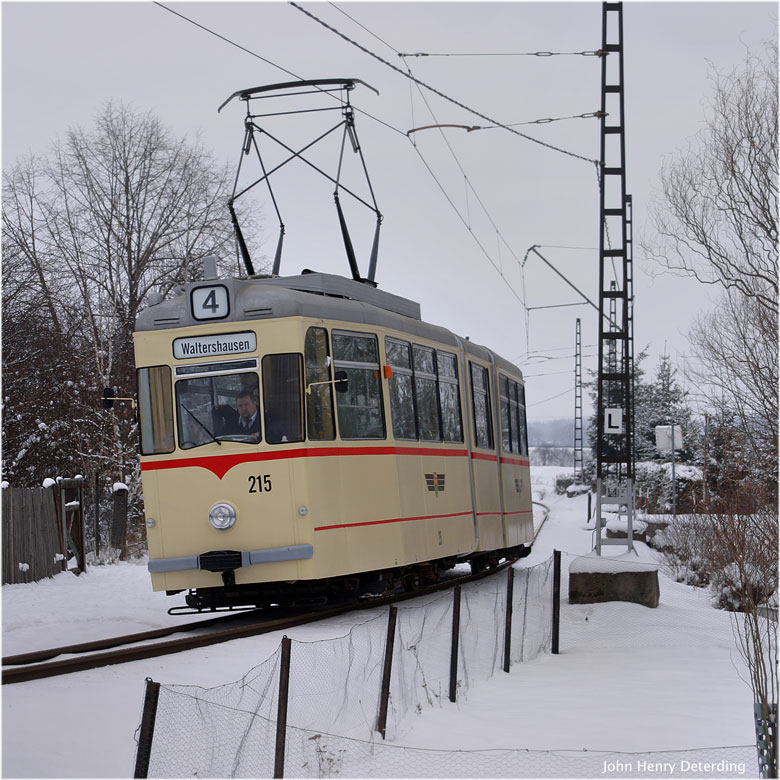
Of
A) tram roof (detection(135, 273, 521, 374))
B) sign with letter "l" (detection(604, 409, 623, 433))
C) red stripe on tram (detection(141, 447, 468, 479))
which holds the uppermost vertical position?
tram roof (detection(135, 273, 521, 374))

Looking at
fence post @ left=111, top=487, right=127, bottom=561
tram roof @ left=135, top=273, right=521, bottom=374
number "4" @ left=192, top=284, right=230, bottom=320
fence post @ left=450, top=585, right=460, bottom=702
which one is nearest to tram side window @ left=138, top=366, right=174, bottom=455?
tram roof @ left=135, top=273, right=521, bottom=374

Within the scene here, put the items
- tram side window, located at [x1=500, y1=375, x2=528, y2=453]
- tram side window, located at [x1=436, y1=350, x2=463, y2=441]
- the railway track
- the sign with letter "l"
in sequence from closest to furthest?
the railway track → tram side window, located at [x1=436, y1=350, x2=463, y2=441] → tram side window, located at [x1=500, y1=375, x2=528, y2=453] → the sign with letter "l"

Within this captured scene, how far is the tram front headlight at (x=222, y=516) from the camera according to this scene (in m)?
11.4

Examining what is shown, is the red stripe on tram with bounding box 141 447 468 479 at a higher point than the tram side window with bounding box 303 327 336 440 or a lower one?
lower

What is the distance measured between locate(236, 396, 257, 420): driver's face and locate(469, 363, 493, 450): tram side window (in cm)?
478

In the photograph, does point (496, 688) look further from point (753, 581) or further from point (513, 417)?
point (513, 417)

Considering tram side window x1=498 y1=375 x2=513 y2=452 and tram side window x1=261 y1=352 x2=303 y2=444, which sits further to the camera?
tram side window x1=498 y1=375 x2=513 y2=452

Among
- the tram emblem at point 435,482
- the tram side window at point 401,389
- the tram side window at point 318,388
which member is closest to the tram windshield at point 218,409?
the tram side window at point 318,388

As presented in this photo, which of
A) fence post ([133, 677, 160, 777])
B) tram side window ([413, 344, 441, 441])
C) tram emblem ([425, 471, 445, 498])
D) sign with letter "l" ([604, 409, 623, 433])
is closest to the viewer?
fence post ([133, 677, 160, 777])

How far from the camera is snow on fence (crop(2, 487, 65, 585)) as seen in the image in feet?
53.4

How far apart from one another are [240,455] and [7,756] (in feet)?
16.6

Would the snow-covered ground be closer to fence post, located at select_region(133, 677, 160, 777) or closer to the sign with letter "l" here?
fence post, located at select_region(133, 677, 160, 777)

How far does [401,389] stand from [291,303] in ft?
6.40

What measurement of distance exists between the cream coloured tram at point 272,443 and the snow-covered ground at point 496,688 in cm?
80
